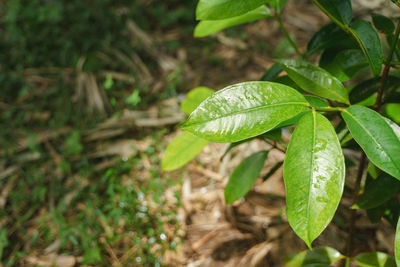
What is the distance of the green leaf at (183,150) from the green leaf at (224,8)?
31 cm

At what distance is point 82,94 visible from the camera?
2.12 metres

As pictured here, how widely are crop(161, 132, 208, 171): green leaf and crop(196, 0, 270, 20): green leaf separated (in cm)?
31

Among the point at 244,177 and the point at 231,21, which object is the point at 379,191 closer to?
the point at 244,177

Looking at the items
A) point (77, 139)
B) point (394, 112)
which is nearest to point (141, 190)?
point (77, 139)

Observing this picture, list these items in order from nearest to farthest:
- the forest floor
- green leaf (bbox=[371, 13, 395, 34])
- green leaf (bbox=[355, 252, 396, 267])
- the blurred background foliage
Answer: green leaf (bbox=[371, 13, 395, 34]) → green leaf (bbox=[355, 252, 396, 267]) → the forest floor → the blurred background foliage

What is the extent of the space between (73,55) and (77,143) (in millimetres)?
915

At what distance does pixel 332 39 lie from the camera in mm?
744

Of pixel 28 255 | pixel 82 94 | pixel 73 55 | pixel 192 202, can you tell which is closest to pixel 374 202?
pixel 192 202

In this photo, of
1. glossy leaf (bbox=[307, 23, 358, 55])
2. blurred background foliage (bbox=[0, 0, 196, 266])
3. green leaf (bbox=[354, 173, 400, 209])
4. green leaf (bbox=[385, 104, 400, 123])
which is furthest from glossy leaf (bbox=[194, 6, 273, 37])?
blurred background foliage (bbox=[0, 0, 196, 266])

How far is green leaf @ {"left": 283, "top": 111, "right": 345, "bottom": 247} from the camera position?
46 cm

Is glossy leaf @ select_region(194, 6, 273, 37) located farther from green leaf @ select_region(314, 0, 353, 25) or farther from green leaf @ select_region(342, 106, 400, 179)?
green leaf @ select_region(342, 106, 400, 179)

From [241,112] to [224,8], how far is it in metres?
0.23

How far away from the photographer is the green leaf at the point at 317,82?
2.02 ft

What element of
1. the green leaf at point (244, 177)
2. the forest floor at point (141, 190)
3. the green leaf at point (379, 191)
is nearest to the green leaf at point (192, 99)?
the green leaf at point (244, 177)
